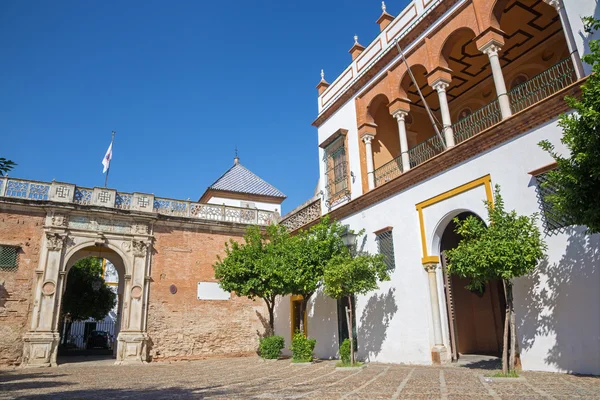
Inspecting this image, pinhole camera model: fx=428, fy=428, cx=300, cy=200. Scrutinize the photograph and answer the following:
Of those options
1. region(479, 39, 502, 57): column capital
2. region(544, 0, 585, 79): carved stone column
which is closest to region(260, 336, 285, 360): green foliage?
region(479, 39, 502, 57): column capital

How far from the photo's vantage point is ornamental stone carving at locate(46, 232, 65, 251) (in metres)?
15.0

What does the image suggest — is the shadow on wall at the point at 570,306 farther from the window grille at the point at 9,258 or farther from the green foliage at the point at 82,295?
the green foliage at the point at 82,295

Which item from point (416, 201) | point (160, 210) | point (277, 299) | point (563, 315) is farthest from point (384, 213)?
point (160, 210)

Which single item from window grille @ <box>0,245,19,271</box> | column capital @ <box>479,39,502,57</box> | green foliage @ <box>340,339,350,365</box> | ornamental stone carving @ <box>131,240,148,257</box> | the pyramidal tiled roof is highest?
the pyramidal tiled roof

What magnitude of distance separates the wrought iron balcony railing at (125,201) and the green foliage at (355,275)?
27.0 ft

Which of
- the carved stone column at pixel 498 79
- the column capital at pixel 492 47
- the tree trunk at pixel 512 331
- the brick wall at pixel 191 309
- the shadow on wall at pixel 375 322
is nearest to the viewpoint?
the tree trunk at pixel 512 331

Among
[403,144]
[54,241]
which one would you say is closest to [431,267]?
[403,144]

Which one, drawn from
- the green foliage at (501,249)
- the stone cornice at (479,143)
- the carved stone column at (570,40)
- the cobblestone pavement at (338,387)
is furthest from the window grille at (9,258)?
the carved stone column at (570,40)

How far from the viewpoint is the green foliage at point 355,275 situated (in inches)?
445

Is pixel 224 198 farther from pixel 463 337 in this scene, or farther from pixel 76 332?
pixel 463 337

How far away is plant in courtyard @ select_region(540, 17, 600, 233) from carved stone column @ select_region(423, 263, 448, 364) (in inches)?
191

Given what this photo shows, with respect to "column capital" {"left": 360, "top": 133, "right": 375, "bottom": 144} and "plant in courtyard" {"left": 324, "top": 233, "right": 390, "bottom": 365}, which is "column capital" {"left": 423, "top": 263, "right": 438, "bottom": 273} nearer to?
"plant in courtyard" {"left": 324, "top": 233, "right": 390, "bottom": 365}

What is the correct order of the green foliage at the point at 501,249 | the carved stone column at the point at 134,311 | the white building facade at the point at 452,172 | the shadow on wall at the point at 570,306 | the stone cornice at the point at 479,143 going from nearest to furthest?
the shadow on wall at the point at 570,306 → the green foliage at the point at 501,249 → the white building facade at the point at 452,172 → the stone cornice at the point at 479,143 → the carved stone column at the point at 134,311

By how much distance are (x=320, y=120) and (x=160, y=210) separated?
7.51 meters
